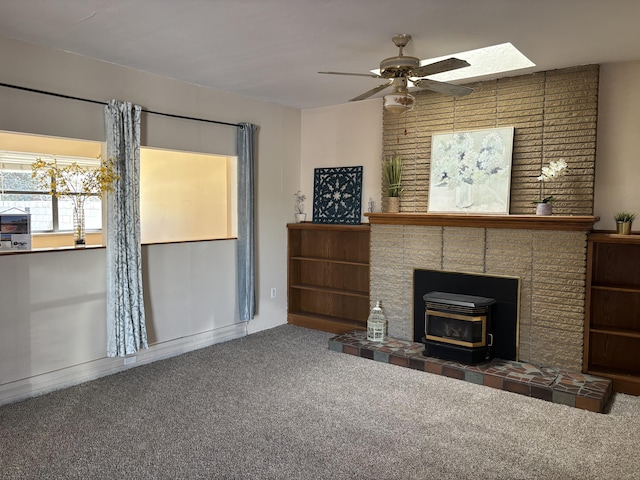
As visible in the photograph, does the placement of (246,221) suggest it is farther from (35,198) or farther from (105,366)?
(35,198)

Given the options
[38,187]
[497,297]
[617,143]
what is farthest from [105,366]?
[617,143]

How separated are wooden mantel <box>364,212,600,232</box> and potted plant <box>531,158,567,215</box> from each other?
11cm

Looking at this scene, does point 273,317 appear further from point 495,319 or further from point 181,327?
point 495,319

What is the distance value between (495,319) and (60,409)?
11.6 ft

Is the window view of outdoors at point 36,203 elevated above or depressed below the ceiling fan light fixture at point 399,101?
below

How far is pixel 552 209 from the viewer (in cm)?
405

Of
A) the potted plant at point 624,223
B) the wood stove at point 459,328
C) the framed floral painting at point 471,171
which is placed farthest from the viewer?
the framed floral painting at point 471,171

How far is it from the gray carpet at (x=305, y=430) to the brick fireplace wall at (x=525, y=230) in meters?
0.72

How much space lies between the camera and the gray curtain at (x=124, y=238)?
3.94 m

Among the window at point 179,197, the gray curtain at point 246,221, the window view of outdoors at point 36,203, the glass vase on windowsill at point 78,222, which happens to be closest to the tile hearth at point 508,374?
the gray curtain at point 246,221

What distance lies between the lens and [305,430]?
300 centimetres

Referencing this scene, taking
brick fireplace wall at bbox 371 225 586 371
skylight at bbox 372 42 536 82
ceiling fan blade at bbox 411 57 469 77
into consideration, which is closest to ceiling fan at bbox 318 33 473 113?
ceiling fan blade at bbox 411 57 469 77

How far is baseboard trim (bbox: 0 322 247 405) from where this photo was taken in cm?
350

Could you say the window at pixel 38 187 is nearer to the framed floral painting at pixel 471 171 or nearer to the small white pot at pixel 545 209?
the framed floral painting at pixel 471 171
